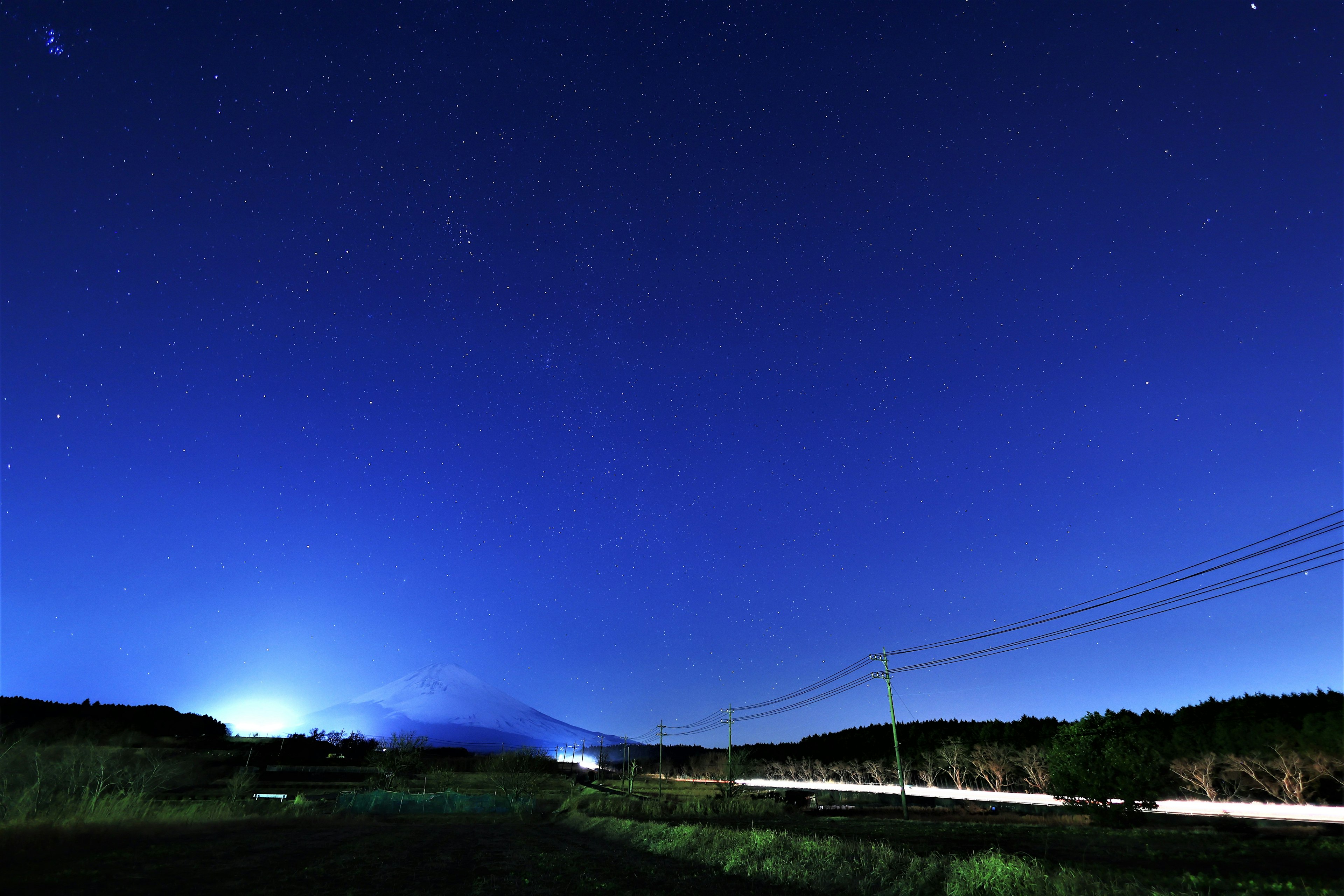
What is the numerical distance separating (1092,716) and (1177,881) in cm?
3196

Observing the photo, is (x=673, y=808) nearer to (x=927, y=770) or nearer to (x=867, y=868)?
(x=867, y=868)

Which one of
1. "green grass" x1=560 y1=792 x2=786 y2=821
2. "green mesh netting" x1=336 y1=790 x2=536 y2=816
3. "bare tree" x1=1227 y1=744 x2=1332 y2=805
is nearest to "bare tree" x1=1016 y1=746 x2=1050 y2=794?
"bare tree" x1=1227 y1=744 x2=1332 y2=805

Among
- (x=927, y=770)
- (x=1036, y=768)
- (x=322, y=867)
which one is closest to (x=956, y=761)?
(x=927, y=770)

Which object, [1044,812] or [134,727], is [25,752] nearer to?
[134,727]

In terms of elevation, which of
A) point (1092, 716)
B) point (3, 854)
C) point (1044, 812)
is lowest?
point (1044, 812)

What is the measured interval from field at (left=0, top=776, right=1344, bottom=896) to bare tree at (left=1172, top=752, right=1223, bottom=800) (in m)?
49.4

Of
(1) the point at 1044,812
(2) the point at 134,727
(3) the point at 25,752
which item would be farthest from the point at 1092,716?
(2) the point at 134,727

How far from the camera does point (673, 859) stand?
100 ft

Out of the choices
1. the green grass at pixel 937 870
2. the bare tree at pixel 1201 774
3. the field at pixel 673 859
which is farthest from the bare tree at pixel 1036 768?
the green grass at pixel 937 870

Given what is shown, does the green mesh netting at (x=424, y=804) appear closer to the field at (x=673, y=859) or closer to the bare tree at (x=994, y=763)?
the field at (x=673, y=859)

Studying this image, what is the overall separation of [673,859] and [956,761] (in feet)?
358

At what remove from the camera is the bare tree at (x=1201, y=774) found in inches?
3137

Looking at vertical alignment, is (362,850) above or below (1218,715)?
below

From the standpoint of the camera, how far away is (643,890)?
20797 mm
